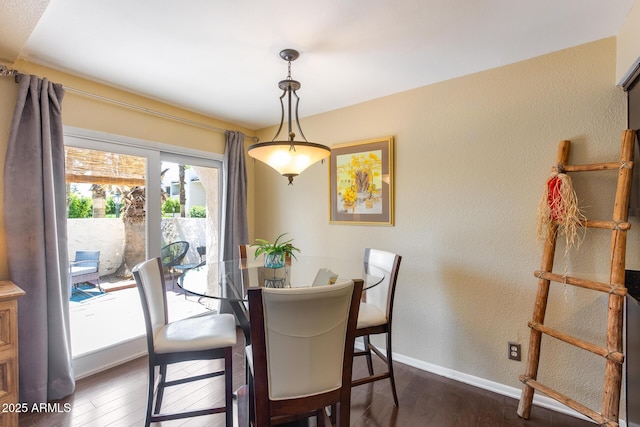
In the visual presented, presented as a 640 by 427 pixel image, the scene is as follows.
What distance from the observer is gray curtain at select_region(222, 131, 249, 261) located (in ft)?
11.0

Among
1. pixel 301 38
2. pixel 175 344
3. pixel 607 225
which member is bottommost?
pixel 175 344

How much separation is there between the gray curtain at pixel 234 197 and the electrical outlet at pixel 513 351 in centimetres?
268

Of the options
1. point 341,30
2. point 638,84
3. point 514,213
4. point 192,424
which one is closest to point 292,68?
point 341,30

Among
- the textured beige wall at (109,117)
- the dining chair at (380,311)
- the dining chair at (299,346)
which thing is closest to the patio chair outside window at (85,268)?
the textured beige wall at (109,117)

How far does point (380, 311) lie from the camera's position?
2148 mm

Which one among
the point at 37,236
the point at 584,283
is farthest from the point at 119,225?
the point at 584,283

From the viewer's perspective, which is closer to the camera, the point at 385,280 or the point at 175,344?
the point at 175,344

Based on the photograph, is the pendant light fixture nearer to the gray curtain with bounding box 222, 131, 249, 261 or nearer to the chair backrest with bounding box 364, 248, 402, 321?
the chair backrest with bounding box 364, 248, 402, 321

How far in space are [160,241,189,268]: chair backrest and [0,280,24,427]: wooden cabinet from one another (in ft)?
4.16

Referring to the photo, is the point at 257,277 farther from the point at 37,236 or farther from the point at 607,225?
the point at 607,225

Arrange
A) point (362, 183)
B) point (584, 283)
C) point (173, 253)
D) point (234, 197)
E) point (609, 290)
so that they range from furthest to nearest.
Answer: point (234, 197) < point (173, 253) < point (362, 183) < point (584, 283) < point (609, 290)

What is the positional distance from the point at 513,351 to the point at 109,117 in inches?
143

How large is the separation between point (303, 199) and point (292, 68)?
1.44 meters

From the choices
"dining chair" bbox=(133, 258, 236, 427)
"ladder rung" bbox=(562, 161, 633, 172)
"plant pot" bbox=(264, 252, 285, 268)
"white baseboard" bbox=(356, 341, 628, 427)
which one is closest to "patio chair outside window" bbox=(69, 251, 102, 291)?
"dining chair" bbox=(133, 258, 236, 427)
